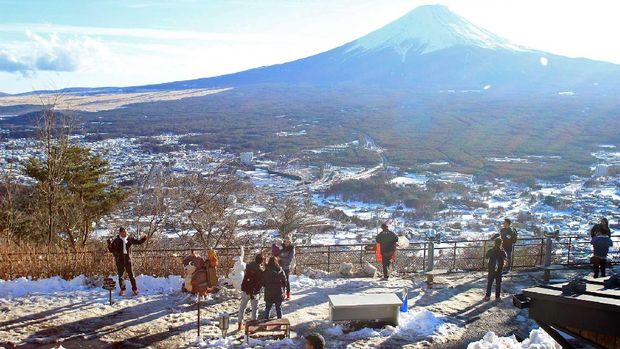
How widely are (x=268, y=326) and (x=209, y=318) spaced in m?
1.42

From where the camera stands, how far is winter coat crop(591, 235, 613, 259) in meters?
12.2

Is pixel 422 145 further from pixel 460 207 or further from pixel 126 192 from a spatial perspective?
pixel 126 192

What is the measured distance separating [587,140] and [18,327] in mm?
107530

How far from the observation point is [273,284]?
9.36 m

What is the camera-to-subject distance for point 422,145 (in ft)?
325

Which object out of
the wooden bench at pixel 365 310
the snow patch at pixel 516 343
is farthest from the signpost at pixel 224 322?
the snow patch at pixel 516 343

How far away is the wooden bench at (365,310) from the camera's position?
953 cm

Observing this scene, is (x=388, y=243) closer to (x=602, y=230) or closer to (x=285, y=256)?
(x=285, y=256)

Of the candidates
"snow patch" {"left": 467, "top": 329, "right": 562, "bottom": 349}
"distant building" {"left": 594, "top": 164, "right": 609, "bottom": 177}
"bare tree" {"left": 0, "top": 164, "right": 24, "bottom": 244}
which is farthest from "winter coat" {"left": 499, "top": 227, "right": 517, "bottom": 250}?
"distant building" {"left": 594, "top": 164, "right": 609, "bottom": 177}

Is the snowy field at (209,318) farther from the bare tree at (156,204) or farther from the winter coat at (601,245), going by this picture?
the bare tree at (156,204)

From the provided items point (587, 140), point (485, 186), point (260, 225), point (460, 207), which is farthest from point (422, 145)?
point (260, 225)

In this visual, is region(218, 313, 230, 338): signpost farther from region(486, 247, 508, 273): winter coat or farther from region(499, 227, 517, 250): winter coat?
region(499, 227, 517, 250): winter coat

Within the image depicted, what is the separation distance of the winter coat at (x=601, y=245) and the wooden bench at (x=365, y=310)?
18.3 feet

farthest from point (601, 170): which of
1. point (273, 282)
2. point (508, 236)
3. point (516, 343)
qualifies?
point (273, 282)
